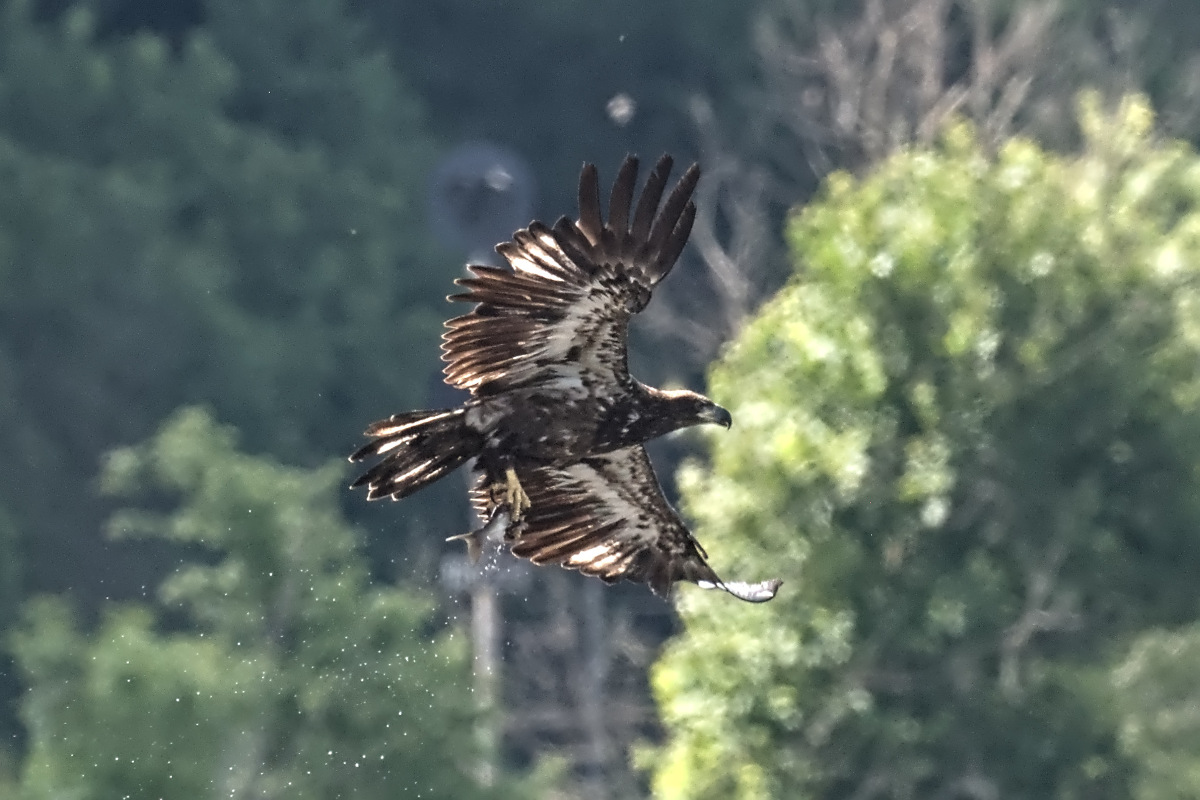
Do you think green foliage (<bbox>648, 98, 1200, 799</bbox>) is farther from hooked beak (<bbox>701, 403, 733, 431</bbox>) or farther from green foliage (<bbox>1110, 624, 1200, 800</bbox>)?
hooked beak (<bbox>701, 403, 733, 431</bbox>)

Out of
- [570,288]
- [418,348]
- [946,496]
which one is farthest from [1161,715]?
[418,348]

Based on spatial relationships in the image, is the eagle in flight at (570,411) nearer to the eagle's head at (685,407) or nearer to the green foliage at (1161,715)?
the eagle's head at (685,407)

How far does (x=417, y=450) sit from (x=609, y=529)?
4.00 ft

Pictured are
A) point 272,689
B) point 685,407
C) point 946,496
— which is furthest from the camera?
point 272,689

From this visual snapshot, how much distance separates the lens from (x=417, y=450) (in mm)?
8711

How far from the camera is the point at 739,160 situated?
32750 millimetres

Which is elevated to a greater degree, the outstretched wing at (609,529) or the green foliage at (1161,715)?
the green foliage at (1161,715)

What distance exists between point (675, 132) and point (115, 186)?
8302mm

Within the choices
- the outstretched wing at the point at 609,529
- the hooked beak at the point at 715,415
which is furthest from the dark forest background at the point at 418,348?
the hooked beak at the point at 715,415

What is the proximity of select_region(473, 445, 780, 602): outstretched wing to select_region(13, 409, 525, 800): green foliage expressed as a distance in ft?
36.4

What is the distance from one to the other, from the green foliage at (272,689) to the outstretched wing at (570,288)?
12.2 meters

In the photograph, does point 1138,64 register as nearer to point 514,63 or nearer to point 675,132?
point 675,132

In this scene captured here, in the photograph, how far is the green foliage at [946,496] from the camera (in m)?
17.5

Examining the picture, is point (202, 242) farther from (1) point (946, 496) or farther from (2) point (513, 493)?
(2) point (513, 493)
